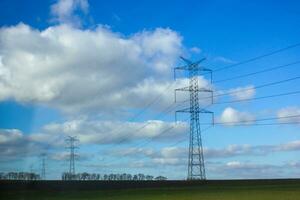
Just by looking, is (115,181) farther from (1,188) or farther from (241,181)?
(241,181)

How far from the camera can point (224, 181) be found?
86.7 m

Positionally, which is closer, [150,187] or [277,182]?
[150,187]

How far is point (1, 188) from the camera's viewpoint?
66.2 metres

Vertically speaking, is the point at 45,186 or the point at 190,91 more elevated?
the point at 190,91

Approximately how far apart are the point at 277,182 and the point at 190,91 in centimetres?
3778

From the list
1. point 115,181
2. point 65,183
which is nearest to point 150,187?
point 115,181

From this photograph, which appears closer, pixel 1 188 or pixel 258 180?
pixel 1 188

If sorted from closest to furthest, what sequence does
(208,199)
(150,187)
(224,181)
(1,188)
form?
(208,199)
(1,188)
(150,187)
(224,181)

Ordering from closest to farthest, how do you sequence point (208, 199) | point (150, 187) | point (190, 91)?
point (208, 199)
point (190, 91)
point (150, 187)

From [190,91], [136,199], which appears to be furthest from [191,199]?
[190,91]

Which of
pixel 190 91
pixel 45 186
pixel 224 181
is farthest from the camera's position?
pixel 224 181

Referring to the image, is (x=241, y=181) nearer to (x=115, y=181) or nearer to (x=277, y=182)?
(x=277, y=182)

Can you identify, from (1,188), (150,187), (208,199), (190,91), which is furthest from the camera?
(150,187)

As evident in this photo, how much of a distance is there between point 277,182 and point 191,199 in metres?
48.2
